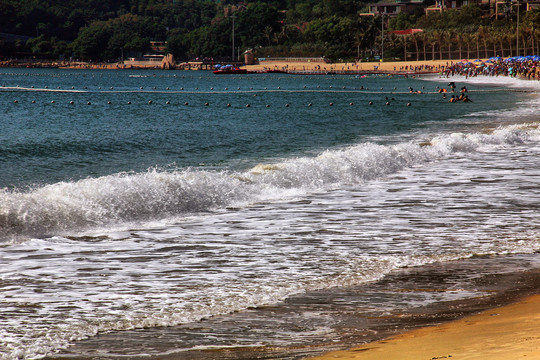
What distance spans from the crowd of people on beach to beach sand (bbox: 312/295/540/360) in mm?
95293

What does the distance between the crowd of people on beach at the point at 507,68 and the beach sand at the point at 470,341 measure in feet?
313

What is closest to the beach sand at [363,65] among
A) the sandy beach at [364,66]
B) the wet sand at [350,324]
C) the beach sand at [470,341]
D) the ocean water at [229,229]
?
the sandy beach at [364,66]

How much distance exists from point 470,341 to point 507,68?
399ft

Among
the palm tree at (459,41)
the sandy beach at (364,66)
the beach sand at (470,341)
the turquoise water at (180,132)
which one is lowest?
the turquoise water at (180,132)

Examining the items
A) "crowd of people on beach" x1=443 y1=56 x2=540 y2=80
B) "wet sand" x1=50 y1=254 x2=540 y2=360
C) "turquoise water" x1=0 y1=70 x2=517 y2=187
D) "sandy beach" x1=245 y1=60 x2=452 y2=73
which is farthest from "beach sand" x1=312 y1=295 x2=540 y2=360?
"sandy beach" x1=245 y1=60 x2=452 y2=73

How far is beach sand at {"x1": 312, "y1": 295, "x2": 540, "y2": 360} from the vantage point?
5484 mm

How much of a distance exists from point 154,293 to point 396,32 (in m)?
191

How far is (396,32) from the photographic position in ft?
626

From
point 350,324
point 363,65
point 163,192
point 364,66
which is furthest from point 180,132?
point 363,65

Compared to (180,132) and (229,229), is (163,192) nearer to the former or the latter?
(229,229)

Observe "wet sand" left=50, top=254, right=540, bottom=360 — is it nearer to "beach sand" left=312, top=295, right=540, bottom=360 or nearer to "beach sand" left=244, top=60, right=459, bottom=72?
"beach sand" left=312, top=295, right=540, bottom=360

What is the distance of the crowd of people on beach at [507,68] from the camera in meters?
103

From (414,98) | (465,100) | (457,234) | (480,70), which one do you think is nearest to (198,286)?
(457,234)

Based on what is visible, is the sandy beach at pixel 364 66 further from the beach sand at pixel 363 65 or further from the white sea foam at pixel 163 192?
the white sea foam at pixel 163 192
